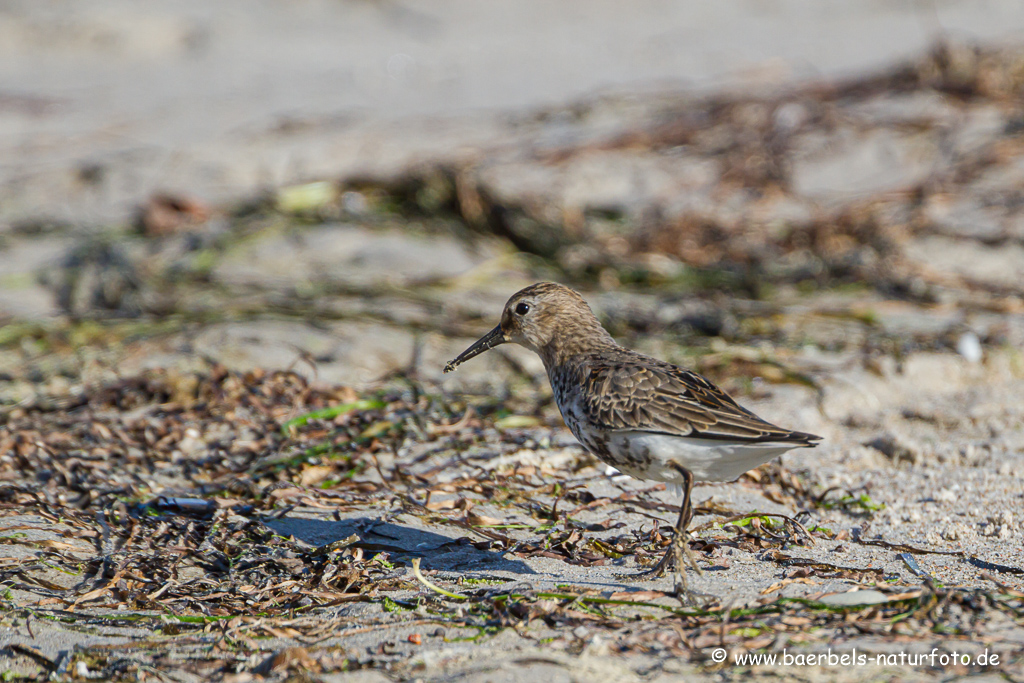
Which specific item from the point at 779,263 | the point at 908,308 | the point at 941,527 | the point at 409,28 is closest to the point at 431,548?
the point at 941,527

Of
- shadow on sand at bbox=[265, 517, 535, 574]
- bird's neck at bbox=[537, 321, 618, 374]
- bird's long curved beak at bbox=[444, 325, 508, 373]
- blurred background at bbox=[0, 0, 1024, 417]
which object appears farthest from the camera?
blurred background at bbox=[0, 0, 1024, 417]

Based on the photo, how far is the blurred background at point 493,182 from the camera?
6000 millimetres

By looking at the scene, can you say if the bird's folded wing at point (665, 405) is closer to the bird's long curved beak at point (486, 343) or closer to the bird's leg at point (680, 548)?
the bird's leg at point (680, 548)

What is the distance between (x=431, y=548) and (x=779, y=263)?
4.96 metres

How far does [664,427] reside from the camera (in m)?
3.25

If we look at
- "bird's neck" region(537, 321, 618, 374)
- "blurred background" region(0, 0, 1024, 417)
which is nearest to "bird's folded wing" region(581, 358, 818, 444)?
"bird's neck" region(537, 321, 618, 374)

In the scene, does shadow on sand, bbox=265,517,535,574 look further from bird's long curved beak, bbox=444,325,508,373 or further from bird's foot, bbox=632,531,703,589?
bird's long curved beak, bbox=444,325,508,373

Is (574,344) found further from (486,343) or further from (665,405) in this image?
(665,405)

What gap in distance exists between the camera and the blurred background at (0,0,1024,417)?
6.00 metres

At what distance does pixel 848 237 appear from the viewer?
26.1 feet

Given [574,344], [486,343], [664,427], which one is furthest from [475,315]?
[664,427]

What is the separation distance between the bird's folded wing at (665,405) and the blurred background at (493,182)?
1743mm

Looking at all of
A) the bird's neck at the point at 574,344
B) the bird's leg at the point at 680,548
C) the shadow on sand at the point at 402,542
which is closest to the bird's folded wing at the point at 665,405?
the bird's leg at the point at 680,548

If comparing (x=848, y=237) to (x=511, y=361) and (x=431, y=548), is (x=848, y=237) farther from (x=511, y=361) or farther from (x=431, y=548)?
(x=431, y=548)
